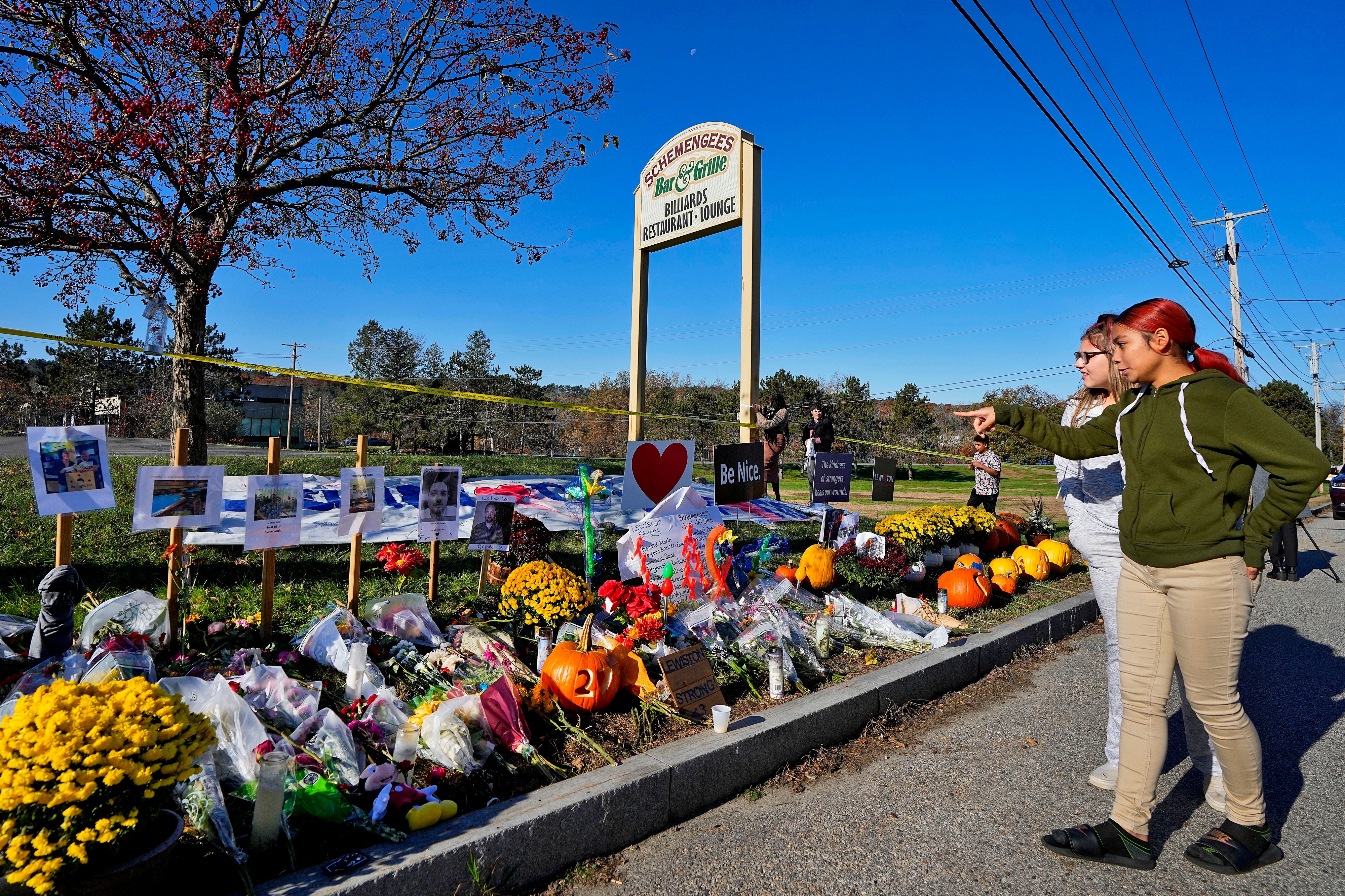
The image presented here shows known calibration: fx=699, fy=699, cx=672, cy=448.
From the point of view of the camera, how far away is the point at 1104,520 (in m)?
3.29

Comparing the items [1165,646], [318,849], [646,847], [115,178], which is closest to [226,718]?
[318,849]

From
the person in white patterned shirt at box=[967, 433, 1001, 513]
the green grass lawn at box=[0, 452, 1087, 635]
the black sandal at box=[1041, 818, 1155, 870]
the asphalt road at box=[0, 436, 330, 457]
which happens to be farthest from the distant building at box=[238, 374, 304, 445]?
the black sandal at box=[1041, 818, 1155, 870]

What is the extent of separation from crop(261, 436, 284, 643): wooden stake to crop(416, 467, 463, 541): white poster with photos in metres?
0.75

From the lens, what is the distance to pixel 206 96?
5.30m

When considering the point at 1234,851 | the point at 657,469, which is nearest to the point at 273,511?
the point at 657,469

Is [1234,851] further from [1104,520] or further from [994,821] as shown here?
[1104,520]

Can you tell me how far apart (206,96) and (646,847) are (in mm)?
6019

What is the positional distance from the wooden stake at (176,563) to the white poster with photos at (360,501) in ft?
2.46

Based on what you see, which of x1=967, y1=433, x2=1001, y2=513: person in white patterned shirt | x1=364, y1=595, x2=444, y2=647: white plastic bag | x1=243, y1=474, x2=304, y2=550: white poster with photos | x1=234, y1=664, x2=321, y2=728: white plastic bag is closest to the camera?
x1=234, y1=664, x2=321, y2=728: white plastic bag

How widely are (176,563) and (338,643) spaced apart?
0.84 m

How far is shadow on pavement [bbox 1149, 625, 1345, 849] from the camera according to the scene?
307cm

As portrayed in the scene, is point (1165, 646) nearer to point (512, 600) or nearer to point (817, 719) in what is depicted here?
point (817, 719)

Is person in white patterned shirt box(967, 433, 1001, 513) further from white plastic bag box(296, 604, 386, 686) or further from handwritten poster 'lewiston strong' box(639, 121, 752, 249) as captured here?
white plastic bag box(296, 604, 386, 686)

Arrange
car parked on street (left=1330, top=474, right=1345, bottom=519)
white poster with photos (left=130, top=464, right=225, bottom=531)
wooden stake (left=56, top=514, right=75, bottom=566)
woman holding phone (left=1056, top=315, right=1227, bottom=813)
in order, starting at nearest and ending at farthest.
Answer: woman holding phone (left=1056, top=315, right=1227, bottom=813) → wooden stake (left=56, top=514, right=75, bottom=566) → white poster with photos (left=130, top=464, right=225, bottom=531) → car parked on street (left=1330, top=474, right=1345, bottom=519)
